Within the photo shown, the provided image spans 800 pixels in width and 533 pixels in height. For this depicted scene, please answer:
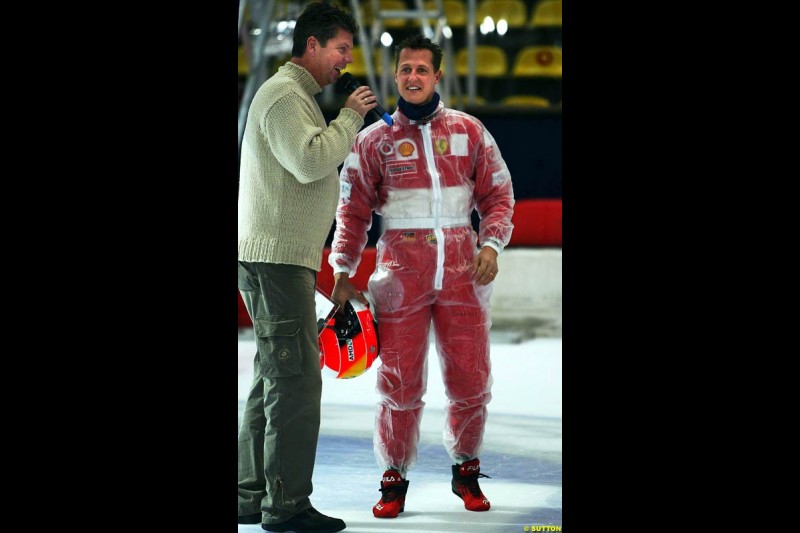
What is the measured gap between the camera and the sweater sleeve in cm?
267

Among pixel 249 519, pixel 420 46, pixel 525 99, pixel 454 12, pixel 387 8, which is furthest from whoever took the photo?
pixel 454 12

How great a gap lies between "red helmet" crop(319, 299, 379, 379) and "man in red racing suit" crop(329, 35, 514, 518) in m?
0.04

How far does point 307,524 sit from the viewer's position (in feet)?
9.18

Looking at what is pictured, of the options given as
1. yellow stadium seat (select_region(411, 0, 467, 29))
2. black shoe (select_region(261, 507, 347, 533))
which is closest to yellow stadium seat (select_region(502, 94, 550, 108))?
yellow stadium seat (select_region(411, 0, 467, 29))

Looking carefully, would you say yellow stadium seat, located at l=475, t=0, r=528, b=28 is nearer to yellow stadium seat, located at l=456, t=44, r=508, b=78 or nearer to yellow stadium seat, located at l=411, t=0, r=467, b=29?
yellow stadium seat, located at l=411, t=0, r=467, b=29

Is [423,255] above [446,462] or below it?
above

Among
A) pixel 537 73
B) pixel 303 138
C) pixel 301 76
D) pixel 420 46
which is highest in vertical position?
pixel 537 73

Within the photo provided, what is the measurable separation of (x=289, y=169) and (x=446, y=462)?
138cm

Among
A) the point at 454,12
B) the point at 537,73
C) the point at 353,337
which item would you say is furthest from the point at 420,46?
the point at 454,12

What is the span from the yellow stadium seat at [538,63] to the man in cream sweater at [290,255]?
619cm

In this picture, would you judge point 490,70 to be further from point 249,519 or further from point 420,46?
point 249,519

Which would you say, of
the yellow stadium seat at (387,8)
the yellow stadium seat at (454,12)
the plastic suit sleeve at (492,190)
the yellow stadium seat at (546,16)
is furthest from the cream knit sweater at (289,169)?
the yellow stadium seat at (546,16)
